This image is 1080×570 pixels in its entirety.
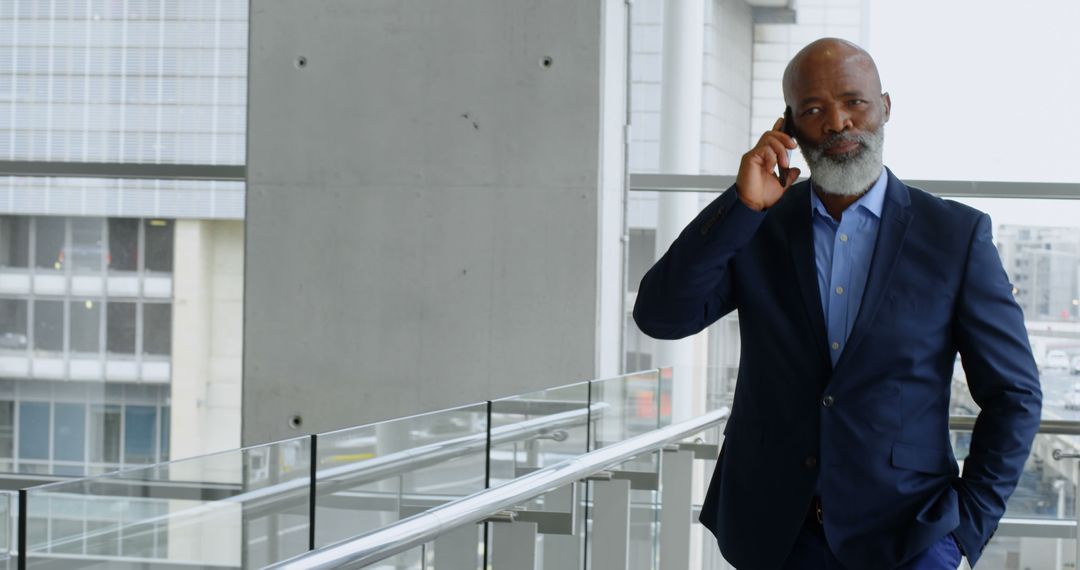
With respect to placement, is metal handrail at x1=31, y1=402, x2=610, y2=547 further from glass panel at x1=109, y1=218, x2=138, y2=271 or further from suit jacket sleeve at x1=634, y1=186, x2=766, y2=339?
glass panel at x1=109, y1=218, x2=138, y2=271

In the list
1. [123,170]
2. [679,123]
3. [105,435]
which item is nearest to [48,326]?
[105,435]

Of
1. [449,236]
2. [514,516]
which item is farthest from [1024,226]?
[514,516]

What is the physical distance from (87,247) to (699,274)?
222 inches

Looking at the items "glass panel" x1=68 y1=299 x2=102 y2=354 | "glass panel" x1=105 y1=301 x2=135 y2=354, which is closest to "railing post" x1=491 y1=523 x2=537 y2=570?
"glass panel" x1=105 y1=301 x2=135 y2=354

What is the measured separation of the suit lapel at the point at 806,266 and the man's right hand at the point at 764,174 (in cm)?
6

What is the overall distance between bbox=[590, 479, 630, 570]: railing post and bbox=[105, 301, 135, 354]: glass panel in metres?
4.39

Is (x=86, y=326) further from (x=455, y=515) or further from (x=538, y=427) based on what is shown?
(x=455, y=515)

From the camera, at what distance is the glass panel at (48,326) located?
6.39 m

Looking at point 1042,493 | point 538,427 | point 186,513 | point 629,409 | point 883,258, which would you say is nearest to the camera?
point 186,513

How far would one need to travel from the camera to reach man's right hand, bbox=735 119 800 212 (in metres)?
1.48

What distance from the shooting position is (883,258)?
147cm

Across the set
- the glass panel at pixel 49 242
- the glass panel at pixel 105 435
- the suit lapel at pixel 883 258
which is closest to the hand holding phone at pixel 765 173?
the suit lapel at pixel 883 258

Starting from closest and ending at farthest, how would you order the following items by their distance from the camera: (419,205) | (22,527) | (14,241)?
(22,527) < (419,205) < (14,241)

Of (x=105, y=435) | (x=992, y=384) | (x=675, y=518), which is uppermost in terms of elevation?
(x=992, y=384)
